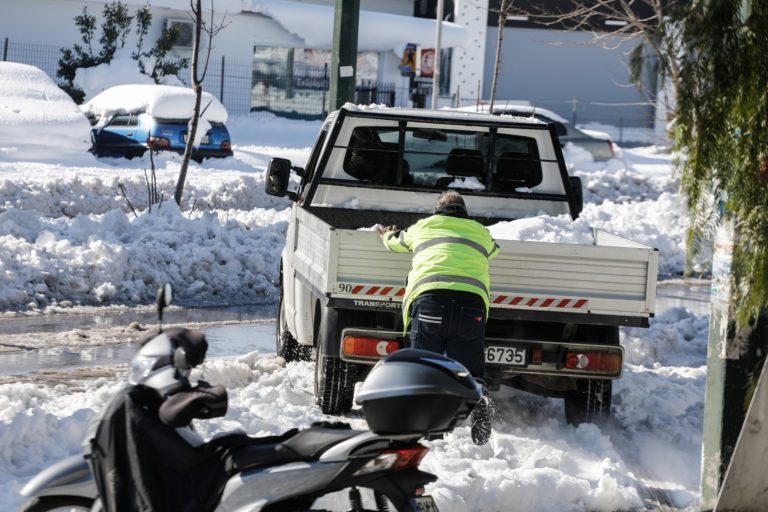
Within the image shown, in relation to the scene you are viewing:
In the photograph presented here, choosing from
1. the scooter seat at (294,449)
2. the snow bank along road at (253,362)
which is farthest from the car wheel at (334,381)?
the scooter seat at (294,449)

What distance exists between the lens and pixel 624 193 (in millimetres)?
28844

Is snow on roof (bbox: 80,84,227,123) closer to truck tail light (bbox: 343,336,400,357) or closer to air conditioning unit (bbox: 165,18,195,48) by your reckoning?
air conditioning unit (bbox: 165,18,195,48)

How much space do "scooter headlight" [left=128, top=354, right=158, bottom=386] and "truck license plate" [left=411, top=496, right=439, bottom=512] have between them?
1083 millimetres

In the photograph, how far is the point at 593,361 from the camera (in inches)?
331

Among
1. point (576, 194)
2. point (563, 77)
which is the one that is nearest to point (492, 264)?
point (576, 194)

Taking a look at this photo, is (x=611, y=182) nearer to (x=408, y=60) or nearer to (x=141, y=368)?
(x=408, y=60)

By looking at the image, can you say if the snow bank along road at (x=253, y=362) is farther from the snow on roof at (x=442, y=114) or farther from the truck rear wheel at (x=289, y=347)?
the snow on roof at (x=442, y=114)

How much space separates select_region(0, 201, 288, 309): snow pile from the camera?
13.6 metres

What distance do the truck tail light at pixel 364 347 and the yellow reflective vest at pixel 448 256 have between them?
0.44m

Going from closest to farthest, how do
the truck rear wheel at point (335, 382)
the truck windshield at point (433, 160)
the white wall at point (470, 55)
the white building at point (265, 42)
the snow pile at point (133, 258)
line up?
the truck rear wheel at point (335, 382) → the truck windshield at point (433, 160) → the snow pile at point (133, 258) → the white building at point (265, 42) → the white wall at point (470, 55)

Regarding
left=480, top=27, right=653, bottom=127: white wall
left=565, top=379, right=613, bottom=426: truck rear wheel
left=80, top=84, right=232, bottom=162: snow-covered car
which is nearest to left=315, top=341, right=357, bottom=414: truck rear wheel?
left=565, top=379, right=613, bottom=426: truck rear wheel

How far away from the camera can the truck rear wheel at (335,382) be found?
28.2 feet

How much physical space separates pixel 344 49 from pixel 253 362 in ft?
19.4

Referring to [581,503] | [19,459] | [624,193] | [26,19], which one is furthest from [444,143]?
[26,19]
